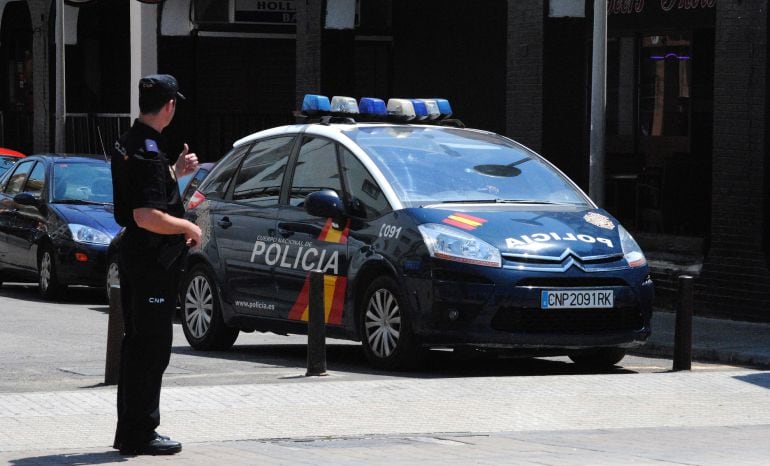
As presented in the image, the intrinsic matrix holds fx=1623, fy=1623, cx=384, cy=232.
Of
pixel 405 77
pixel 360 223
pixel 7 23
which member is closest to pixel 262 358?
pixel 360 223

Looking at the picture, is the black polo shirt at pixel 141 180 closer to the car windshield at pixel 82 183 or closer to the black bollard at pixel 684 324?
the black bollard at pixel 684 324

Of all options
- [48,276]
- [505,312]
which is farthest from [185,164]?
[48,276]

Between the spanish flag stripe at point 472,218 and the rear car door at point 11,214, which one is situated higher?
the spanish flag stripe at point 472,218

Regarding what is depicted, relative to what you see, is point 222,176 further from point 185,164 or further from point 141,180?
point 141,180

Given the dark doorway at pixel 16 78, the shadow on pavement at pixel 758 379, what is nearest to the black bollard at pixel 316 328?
the shadow on pavement at pixel 758 379

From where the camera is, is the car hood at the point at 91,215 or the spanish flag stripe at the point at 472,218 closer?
the spanish flag stripe at the point at 472,218

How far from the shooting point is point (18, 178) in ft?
66.0

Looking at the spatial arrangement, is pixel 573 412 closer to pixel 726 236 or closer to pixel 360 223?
pixel 360 223

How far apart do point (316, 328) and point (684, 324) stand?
2.70 meters

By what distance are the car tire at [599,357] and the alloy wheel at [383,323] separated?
1338 millimetres

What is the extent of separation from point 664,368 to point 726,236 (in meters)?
4.30

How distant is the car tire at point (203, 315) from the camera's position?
518 inches

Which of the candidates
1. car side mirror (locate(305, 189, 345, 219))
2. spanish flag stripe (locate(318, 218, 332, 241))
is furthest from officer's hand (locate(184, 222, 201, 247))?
spanish flag stripe (locate(318, 218, 332, 241))

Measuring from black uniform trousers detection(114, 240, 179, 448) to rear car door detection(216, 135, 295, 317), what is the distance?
4.73m
